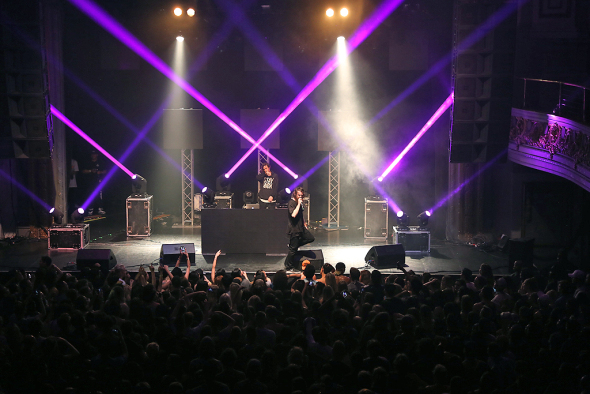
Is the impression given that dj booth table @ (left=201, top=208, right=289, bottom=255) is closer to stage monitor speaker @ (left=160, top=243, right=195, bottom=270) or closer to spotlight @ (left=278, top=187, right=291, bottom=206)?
stage monitor speaker @ (left=160, top=243, right=195, bottom=270)

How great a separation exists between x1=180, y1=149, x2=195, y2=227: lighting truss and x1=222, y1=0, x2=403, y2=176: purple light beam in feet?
3.48

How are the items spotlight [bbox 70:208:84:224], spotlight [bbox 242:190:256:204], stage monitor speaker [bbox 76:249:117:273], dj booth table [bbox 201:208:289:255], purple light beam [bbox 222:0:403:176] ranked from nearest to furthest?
stage monitor speaker [bbox 76:249:117:273], dj booth table [bbox 201:208:289:255], spotlight [bbox 70:208:84:224], purple light beam [bbox 222:0:403:176], spotlight [bbox 242:190:256:204]

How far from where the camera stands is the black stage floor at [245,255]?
1022 cm

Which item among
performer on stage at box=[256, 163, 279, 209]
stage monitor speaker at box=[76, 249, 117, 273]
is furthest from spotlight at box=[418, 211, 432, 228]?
stage monitor speaker at box=[76, 249, 117, 273]

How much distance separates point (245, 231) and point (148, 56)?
6082 millimetres

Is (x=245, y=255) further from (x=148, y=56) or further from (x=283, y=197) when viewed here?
(x=148, y=56)

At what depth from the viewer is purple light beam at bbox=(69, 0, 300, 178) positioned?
540 inches

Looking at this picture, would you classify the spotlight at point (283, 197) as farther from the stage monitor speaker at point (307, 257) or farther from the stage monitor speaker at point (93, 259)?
the stage monitor speaker at point (93, 259)

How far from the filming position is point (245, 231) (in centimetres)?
1090

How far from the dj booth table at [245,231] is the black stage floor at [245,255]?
188 millimetres

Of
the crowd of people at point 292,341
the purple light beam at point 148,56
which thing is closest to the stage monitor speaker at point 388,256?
the crowd of people at point 292,341

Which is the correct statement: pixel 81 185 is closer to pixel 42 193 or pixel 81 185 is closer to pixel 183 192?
pixel 42 193

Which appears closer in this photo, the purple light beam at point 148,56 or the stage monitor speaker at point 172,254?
the stage monitor speaker at point 172,254

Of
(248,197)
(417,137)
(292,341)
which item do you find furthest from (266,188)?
(292,341)
